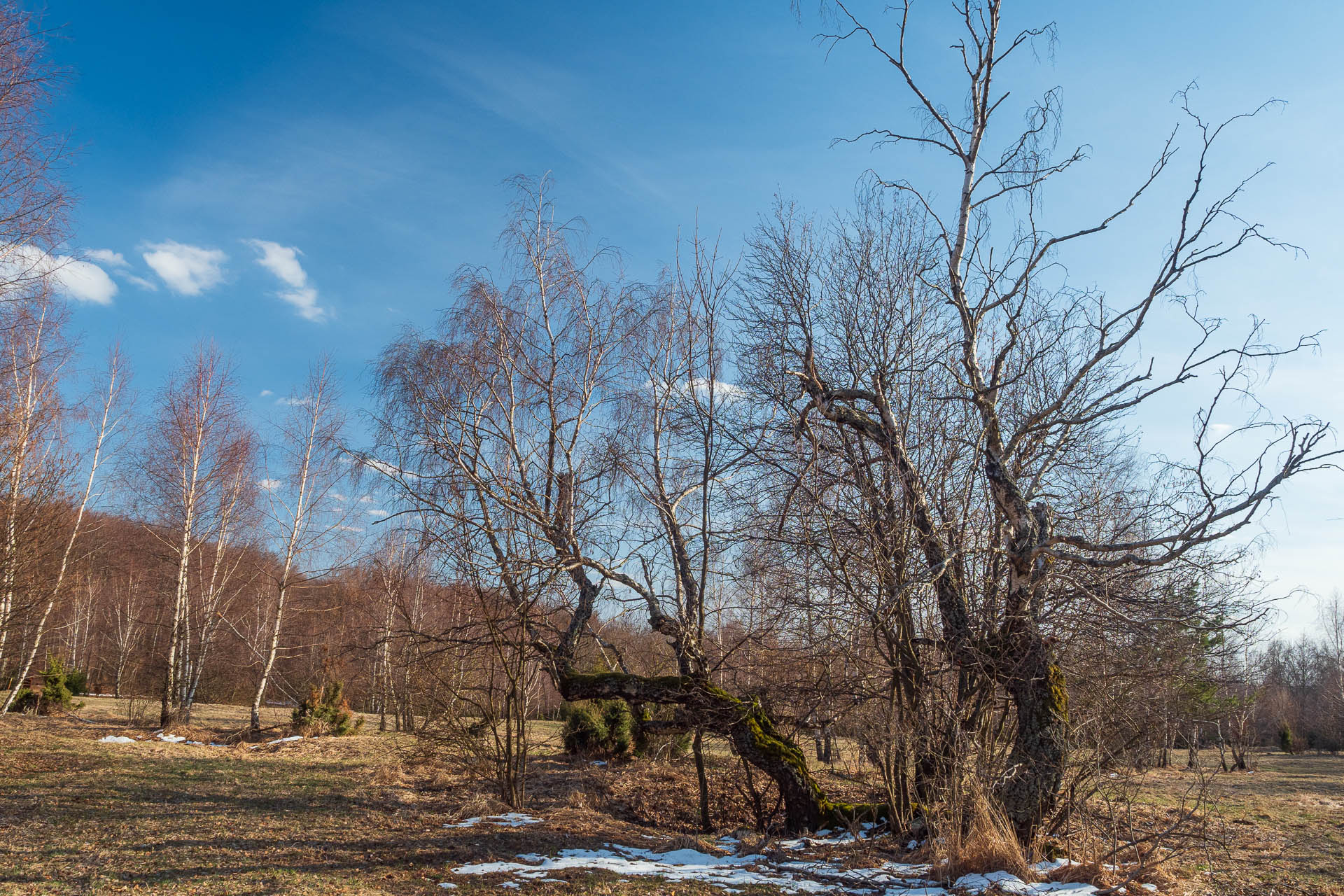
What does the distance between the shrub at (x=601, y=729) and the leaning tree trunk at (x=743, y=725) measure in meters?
4.04

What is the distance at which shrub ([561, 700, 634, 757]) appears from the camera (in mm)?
12008

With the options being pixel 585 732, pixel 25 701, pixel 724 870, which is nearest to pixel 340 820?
pixel 724 870

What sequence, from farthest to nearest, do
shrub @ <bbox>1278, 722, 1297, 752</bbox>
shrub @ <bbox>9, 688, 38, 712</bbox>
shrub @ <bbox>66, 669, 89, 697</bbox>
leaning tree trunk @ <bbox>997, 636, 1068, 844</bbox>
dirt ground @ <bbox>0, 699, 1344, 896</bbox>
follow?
shrub @ <bbox>1278, 722, 1297, 752</bbox>
shrub @ <bbox>66, 669, 89, 697</bbox>
shrub @ <bbox>9, 688, 38, 712</bbox>
leaning tree trunk @ <bbox>997, 636, 1068, 844</bbox>
dirt ground @ <bbox>0, 699, 1344, 896</bbox>

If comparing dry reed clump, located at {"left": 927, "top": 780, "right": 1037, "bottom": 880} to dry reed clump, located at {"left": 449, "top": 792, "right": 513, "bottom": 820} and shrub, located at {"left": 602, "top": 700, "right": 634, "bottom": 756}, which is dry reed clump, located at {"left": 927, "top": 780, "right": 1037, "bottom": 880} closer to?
dry reed clump, located at {"left": 449, "top": 792, "right": 513, "bottom": 820}

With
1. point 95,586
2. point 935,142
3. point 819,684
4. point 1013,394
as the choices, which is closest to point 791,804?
point 819,684

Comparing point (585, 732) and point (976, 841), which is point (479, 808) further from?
point (976, 841)

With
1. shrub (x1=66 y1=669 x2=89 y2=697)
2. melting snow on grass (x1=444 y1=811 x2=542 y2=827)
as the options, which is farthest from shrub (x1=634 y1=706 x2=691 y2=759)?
shrub (x1=66 y1=669 x2=89 y2=697)

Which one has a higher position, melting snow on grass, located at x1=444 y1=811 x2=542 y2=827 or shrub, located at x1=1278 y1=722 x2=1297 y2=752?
melting snow on grass, located at x1=444 y1=811 x2=542 y2=827

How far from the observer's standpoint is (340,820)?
6922mm

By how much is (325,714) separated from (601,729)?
6.14 meters

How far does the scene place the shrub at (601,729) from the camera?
12008 mm

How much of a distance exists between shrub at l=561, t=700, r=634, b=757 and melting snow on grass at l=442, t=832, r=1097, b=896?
18.5 feet

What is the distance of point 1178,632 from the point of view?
6934 millimetres

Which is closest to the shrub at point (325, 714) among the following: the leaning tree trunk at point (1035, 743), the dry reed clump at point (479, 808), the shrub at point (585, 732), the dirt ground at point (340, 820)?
the dirt ground at point (340, 820)
